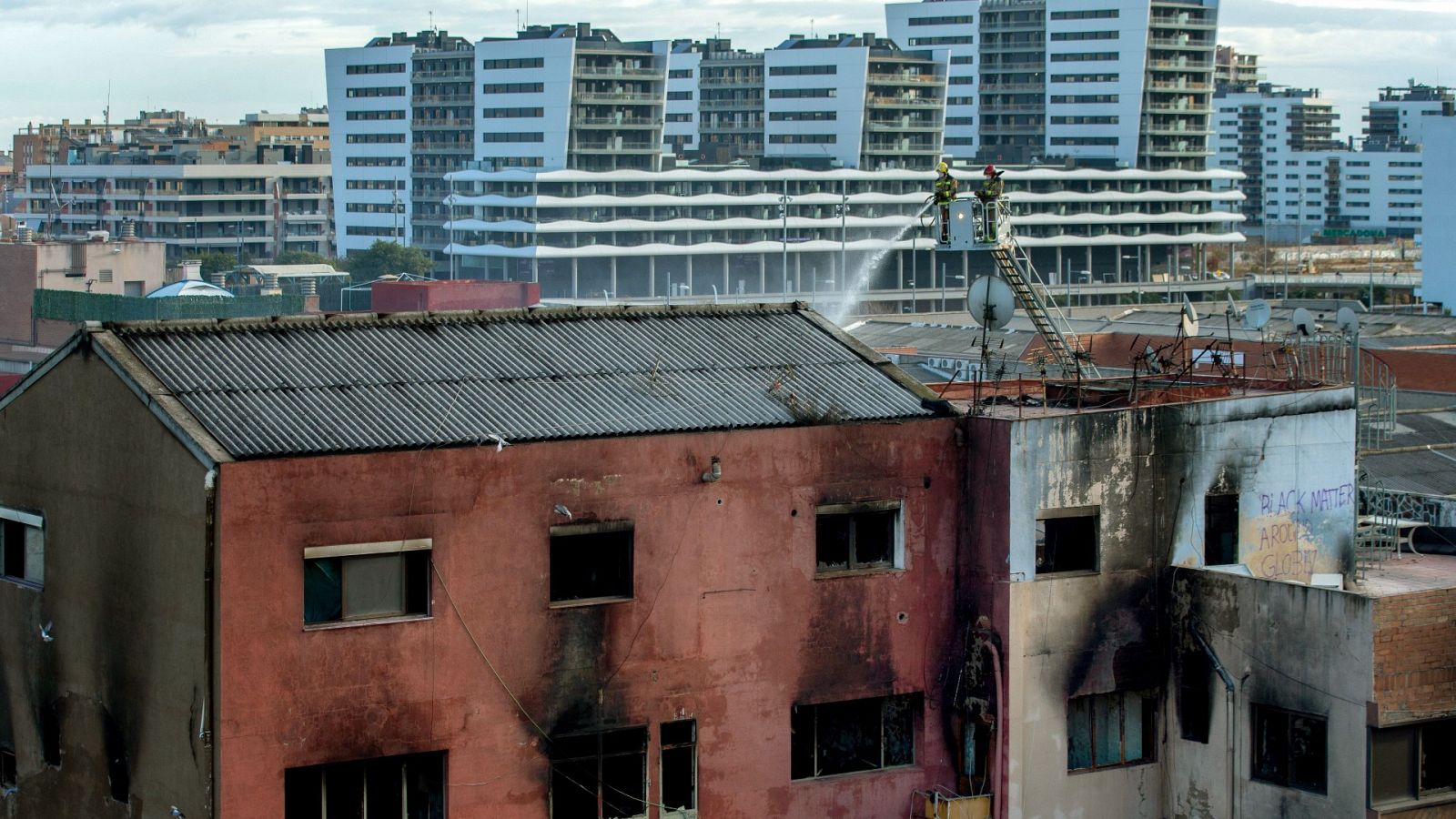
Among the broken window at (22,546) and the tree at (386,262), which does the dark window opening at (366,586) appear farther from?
the tree at (386,262)

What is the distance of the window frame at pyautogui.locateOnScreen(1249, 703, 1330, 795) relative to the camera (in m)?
20.7

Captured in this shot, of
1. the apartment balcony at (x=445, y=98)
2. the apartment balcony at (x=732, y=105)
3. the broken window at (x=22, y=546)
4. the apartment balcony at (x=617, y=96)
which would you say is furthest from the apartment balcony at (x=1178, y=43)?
the broken window at (x=22, y=546)

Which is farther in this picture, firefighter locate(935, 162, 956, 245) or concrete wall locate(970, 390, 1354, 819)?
firefighter locate(935, 162, 956, 245)

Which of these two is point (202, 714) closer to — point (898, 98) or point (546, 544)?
point (546, 544)

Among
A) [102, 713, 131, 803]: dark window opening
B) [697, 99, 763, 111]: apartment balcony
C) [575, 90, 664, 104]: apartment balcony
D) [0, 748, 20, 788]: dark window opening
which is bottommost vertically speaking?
[0, 748, 20, 788]: dark window opening

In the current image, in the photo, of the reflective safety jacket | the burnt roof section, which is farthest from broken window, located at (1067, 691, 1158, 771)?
the reflective safety jacket

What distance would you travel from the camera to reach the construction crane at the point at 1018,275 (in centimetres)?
2612

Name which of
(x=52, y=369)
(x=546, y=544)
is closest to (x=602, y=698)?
(x=546, y=544)

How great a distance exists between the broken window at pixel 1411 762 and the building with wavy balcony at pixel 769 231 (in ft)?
366

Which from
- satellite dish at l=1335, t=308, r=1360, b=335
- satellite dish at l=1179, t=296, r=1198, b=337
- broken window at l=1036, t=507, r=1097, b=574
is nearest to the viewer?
broken window at l=1036, t=507, r=1097, b=574

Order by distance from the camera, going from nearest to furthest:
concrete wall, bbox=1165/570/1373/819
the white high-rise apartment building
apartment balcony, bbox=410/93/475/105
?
concrete wall, bbox=1165/570/1373/819, apartment balcony, bbox=410/93/475/105, the white high-rise apartment building

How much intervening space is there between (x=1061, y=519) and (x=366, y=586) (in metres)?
7.83

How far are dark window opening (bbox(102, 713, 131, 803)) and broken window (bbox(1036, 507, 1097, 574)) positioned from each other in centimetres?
990

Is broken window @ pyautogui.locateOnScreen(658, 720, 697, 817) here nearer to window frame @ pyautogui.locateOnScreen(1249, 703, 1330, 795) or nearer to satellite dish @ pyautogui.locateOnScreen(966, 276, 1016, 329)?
window frame @ pyautogui.locateOnScreen(1249, 703, 1330, 795)
